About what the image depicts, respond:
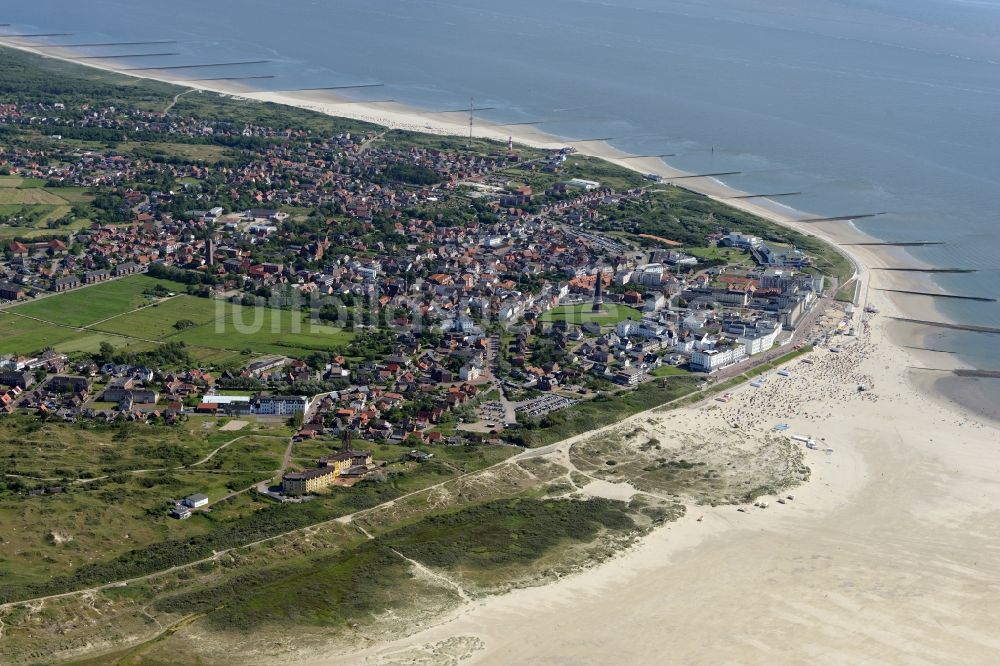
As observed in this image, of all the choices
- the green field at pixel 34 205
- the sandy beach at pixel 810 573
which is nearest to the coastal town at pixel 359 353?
the green field at pixel 34 205

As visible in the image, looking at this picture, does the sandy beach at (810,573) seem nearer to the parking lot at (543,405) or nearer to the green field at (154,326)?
the parking lot at (543,405)

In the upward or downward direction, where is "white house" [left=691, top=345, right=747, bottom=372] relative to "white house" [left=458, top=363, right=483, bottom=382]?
upward

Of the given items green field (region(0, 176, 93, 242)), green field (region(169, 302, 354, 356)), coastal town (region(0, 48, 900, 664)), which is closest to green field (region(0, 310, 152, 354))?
coastal town (region(0, 48, 900, 664))

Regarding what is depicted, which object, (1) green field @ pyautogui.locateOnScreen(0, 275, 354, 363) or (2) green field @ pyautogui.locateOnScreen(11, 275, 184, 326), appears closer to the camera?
(1) green field @ pyautogui.locateOnScreen(0, 275, 354, 363)

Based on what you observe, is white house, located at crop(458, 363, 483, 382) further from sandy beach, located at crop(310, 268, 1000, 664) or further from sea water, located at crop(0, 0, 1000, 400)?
sea water, located at crop(0, 0, 1000, 400)

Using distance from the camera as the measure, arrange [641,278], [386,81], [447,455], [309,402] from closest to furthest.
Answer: [447,455] → [309,402] → [641,278] → [386,81]

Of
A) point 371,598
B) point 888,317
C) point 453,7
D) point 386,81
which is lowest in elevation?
point 371,598

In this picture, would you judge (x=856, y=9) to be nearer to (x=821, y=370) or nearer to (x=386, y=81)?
(x=386, y=81)

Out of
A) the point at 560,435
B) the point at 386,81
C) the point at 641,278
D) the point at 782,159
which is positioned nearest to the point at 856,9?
the point at 386,81
